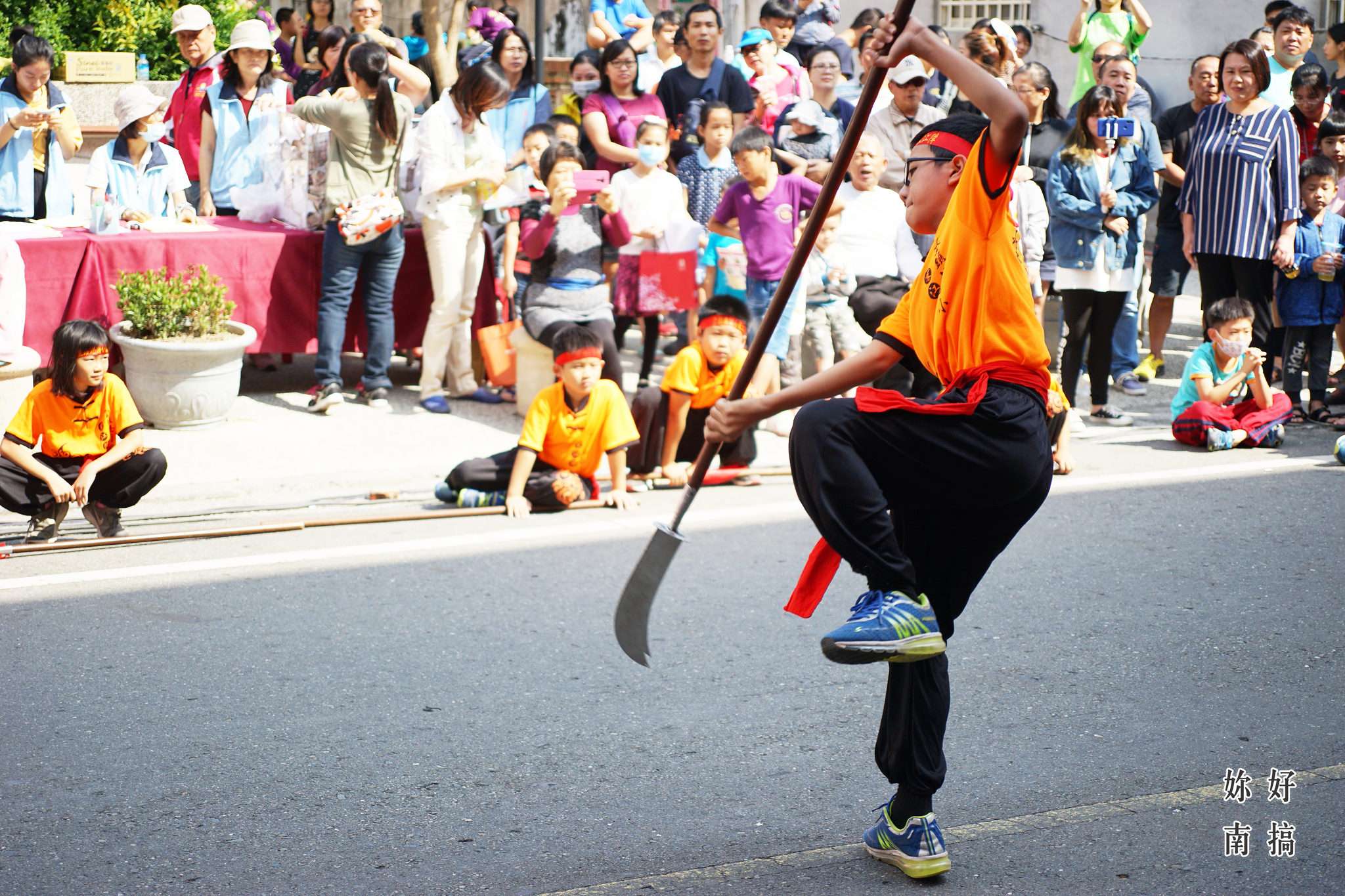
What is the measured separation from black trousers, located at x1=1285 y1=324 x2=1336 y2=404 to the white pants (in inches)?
195

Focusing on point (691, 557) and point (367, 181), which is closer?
point (691, 557)

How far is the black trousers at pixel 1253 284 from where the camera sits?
9.73 meters

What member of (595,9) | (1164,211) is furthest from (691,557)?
(595,9)

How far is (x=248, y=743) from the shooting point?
443 cm

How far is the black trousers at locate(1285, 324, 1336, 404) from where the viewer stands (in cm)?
962

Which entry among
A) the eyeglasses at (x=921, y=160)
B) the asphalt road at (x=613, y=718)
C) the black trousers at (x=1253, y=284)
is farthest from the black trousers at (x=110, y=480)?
the black trousers at (x=1253, y=284)

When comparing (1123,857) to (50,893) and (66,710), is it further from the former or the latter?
(66,710)

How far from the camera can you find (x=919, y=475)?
3467 mm

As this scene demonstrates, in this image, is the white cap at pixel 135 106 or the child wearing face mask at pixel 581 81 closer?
the white cap at pixel 135 106

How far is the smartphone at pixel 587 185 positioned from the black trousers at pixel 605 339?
2.31 ft

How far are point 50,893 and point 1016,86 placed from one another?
7980 millimetres

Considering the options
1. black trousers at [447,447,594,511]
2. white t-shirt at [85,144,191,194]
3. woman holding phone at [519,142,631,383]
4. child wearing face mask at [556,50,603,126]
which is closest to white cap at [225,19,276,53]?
white t-shirt at [85,144,191,194]

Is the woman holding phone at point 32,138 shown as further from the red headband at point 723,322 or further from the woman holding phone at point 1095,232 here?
the woman holding phone at point 1095,232

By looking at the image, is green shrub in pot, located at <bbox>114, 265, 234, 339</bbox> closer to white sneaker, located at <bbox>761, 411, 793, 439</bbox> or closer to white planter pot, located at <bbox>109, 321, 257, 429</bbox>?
white planter pot, located at <bbox>109, 321, 257, 429</bbox>
